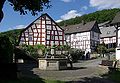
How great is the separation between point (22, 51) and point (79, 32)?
34.2 metres

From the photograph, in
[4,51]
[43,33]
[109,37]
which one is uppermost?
[109,37]

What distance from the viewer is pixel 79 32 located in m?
75.0

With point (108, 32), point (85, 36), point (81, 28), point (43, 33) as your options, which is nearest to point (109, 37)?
point (108, 32)

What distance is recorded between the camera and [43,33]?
60094 mm

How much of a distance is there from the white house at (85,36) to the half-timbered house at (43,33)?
488 inches

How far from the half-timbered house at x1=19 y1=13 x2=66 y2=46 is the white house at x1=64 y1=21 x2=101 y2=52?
12405mm

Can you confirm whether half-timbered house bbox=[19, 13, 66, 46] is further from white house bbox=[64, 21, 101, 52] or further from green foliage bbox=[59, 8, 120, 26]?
green foliage bbox=[59, 8, 120, 26]

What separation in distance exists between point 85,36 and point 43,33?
16.1 m

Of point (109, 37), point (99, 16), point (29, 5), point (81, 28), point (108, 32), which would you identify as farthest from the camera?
point (99, 16)

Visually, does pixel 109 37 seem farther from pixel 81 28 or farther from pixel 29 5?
pixel 29 5

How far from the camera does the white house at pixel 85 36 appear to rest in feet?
235

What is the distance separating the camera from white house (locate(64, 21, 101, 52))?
71.7 m

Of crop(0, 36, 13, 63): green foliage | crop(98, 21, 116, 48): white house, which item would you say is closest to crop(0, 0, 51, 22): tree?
crop(0, 36, 13, 63): green foliage

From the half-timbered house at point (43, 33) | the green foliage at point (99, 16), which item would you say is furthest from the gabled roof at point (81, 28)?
the green foliage at point (99, 16)
